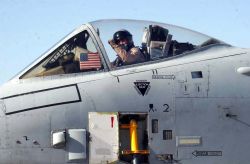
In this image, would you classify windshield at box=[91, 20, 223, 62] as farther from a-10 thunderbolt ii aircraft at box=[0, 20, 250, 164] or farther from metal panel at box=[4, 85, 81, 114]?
metal panel at box=[4, 85, 81, 114]

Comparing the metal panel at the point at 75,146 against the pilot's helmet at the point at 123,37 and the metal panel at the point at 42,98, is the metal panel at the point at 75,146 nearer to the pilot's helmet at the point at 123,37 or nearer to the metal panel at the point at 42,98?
the metal panel at the point at 42,98

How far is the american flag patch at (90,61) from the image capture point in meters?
9.90

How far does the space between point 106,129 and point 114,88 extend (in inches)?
28.9

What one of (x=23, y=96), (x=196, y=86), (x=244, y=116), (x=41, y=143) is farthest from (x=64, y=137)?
(x=244, y=116)

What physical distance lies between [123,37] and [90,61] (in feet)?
2.91

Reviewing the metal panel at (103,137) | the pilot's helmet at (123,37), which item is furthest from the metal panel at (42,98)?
the pilot's helmet at (123,37)

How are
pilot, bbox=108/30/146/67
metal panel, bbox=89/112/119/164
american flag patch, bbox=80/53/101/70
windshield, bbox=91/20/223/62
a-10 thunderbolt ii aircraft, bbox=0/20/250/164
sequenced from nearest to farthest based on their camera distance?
a-10 thunderbolt ii aircraft, bbox=0/20/250/164, metal panel, bbox=89/112/119/164, american flag patch, bbox=80/53/101/70, pilot, bbox=108/30/146/67, windshield, bbox=91/20/223/62

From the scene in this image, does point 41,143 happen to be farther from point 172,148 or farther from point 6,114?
point 172,148

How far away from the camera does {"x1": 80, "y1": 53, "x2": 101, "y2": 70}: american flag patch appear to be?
9898mm

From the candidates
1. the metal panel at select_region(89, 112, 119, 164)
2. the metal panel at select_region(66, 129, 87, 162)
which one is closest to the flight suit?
the metal panel at select_region(89, 112, 119, 164)

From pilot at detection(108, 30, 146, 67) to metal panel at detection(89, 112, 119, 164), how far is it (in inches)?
42.5

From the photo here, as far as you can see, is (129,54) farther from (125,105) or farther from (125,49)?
(125,105)

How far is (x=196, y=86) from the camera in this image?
9.94 meters

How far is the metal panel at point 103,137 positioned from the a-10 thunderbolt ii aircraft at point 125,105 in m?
0.02
